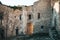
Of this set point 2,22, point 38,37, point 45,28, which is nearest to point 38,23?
point 45,28

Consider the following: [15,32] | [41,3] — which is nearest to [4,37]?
[15,32]

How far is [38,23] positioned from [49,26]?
2.15 m

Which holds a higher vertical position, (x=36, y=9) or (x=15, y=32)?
(x=36, y=9)

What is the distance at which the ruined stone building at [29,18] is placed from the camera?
126 feet

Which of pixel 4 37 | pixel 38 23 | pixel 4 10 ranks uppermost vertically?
pixel 4 10

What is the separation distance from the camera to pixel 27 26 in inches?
1640

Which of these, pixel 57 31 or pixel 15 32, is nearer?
pixel 57 31

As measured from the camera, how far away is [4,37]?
1553 inches

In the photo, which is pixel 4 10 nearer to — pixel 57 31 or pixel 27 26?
pixel 27 26

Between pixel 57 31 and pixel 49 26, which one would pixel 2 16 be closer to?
pixel 49 26

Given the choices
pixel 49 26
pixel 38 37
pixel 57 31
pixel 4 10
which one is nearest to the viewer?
pixel 57 31

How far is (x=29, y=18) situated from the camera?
41.2m

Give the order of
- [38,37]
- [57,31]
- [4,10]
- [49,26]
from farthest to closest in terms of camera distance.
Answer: [4,10] < [49,26] < [38,37] < [57,31]

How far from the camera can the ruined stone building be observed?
1508 inches
